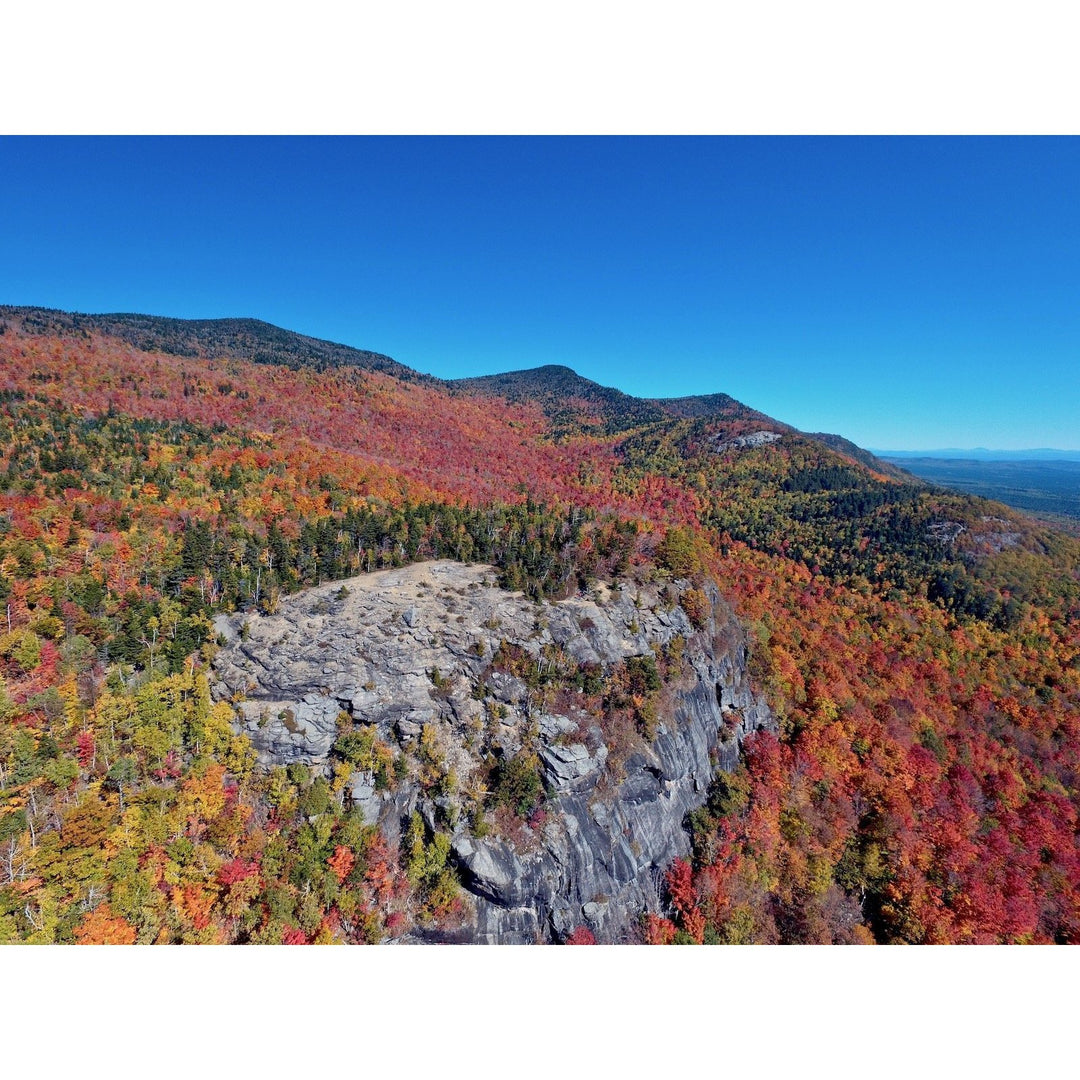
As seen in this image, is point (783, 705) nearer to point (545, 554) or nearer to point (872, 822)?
point (872, 822)

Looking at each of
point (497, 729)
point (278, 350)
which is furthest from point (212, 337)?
point (497, 729)

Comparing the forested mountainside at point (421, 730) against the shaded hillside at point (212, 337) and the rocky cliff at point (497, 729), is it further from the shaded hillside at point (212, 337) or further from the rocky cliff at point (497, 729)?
the shaded hillside at point (212, 337)

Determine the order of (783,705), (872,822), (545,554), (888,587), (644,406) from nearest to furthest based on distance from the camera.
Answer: (872,822)
(545,554)
(783,705)
(888,587)
(644,406)

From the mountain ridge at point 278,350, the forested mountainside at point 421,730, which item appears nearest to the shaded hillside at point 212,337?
the mountain ridge at point 278,350

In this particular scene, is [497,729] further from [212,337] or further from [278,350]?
[212,337]

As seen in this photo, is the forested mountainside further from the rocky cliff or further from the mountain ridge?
the mountain ridge

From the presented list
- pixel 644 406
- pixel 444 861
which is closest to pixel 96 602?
pixel 444 861

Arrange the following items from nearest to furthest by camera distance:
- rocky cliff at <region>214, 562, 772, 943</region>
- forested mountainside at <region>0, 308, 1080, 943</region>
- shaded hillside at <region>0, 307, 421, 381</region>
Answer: forested mountainside at <region>0, 308, 1080, 943</region>, rocky cliff at <region>214, 562, 772, 943</region>, shaded hillside at <region>0, 307, 421, 381</region>

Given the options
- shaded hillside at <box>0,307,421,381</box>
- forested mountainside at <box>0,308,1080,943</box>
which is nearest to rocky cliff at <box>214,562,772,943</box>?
forested mountainside at <box>0,308,1080,943</box>
